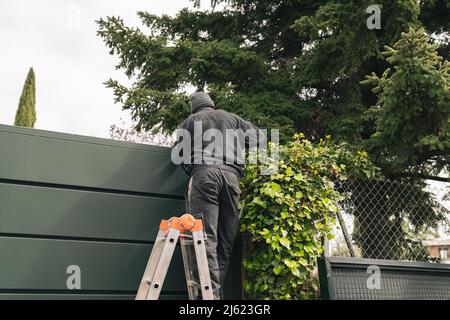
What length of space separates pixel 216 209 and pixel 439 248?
197 inches

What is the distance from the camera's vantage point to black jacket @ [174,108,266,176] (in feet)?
10.4

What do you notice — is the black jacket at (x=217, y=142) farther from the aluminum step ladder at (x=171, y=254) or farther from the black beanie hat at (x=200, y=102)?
the aluminum step ladder at (x=171, y=254)

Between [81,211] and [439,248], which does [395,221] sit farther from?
[81,211]

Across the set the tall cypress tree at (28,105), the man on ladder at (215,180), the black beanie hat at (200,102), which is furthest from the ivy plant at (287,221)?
the tall cypress tree at (28,105)

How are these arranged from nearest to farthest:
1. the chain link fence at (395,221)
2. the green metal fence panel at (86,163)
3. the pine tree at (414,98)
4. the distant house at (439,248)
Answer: the green metal fence panel at (86,163) < the pine tree at (414,98) < the chain link fence at (395,221) < the distant house at (439,248)

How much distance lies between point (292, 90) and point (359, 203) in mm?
2085

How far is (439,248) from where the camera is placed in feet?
22.4

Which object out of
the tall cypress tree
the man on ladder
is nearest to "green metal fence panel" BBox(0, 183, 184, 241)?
the man on ladder

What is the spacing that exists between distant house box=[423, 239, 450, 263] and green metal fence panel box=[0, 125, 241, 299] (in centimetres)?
410

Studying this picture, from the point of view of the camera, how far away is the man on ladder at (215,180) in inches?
120

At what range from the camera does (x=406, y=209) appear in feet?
23.6

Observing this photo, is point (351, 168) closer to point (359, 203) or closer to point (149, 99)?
point (359, 203)

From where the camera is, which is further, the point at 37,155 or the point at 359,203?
the point at 359,203
